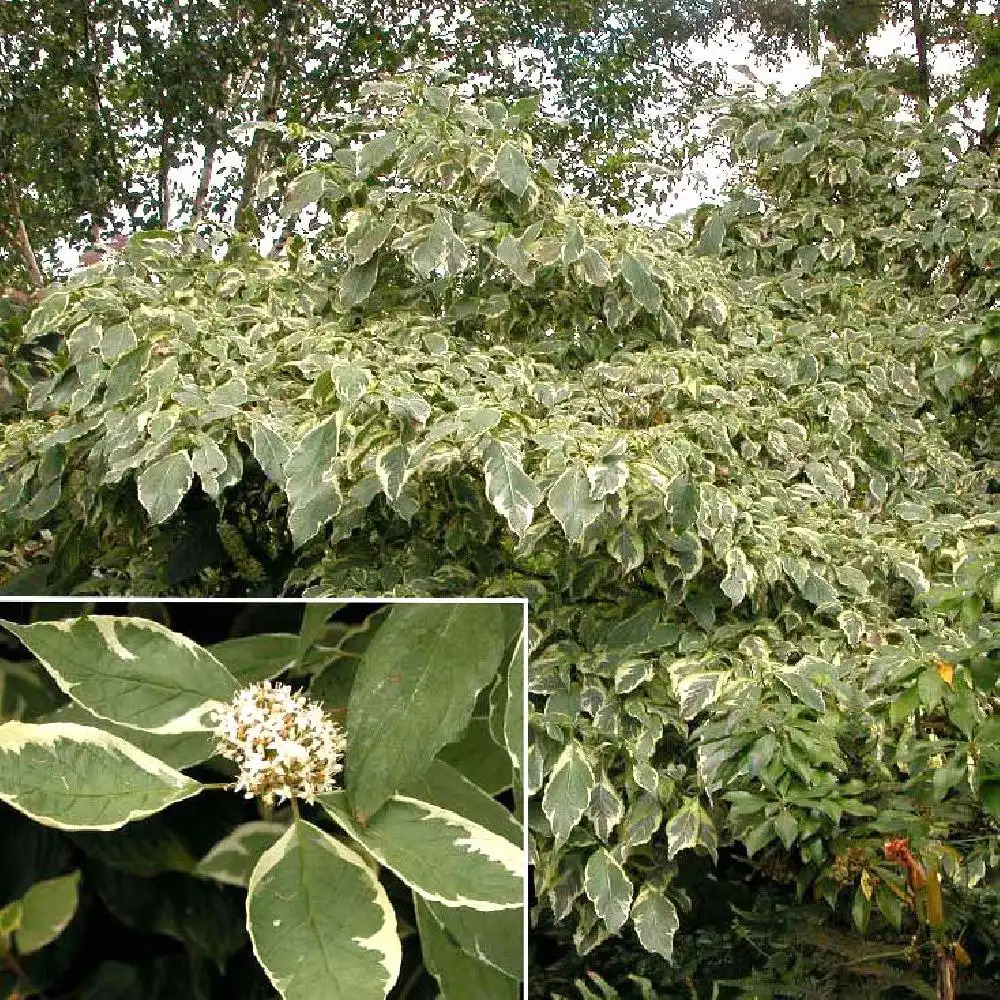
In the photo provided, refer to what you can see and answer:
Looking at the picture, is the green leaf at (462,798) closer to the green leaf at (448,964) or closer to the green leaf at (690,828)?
the green leaf at (448,964)

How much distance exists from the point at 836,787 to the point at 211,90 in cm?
595

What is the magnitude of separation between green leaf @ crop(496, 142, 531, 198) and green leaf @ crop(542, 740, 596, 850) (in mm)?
975

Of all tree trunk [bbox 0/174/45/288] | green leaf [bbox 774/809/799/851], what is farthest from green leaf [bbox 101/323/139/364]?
tree trunk [bbox 0/174/45/288]

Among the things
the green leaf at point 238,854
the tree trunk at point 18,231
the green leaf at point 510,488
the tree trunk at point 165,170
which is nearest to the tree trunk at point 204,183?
the tree trunk at point 165,170

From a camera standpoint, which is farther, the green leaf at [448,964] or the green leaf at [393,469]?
the green leaf at [393,469]

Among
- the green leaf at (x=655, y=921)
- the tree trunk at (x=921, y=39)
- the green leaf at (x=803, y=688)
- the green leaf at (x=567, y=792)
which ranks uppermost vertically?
the tree trunk at (x=921, y=39)

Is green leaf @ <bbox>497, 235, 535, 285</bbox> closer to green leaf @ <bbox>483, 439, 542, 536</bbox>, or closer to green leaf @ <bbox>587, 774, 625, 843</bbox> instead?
green leaf @ <bbox>483, 439, 542, 536</bbox>

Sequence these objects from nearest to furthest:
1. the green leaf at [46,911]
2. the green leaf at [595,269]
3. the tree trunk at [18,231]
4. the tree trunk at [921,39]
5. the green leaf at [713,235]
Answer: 1. the green leaf at [46,911]
2. the green leaf at [595,269]
3. the green leaf at [713,235]
4. the tree trunk at [921,39]
5. the tree trunk at [18,231]

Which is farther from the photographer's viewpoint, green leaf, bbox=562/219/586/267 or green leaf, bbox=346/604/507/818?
green leaf, bbox=562/219/586/267

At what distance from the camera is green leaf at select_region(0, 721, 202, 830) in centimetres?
69

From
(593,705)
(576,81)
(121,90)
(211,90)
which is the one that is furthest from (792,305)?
(121,90)

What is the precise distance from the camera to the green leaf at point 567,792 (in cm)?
163

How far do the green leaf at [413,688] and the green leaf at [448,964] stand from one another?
0.24ft

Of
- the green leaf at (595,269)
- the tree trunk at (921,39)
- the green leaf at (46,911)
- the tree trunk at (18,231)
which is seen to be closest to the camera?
the green leaf at (46,911)
